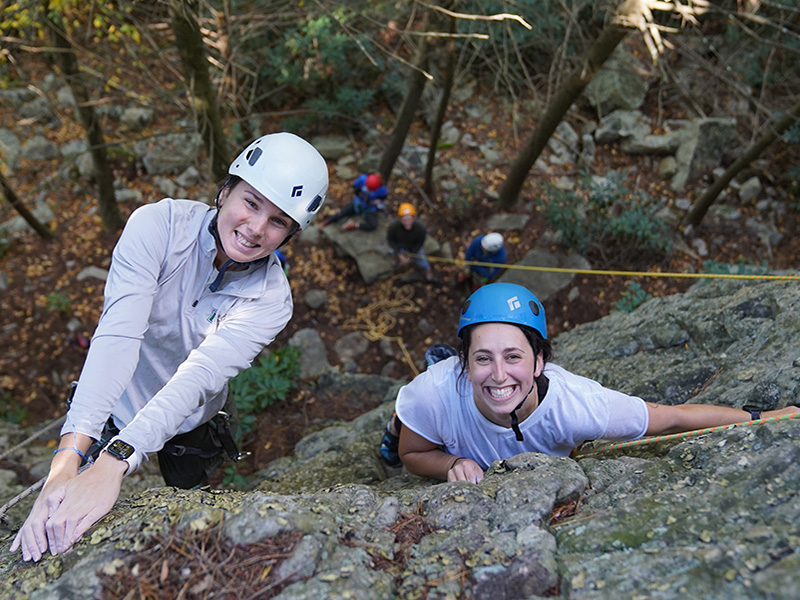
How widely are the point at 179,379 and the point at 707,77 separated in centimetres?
1109

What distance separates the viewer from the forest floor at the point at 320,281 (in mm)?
6832

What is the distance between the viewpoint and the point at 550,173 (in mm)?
9211

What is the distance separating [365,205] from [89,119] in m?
4.02

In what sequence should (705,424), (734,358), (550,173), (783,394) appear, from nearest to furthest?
(705,424) < (783,394) < (734,358) < (550,173)

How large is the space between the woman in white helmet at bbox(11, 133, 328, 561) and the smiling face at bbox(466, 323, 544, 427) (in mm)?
970

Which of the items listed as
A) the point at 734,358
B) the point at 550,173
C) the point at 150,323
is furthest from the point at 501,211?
the point at 150,323

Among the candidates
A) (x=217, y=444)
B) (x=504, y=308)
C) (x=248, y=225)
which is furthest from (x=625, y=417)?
(x=217, y=444)

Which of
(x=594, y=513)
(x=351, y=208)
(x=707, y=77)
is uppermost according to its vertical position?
(x=707, y=77)

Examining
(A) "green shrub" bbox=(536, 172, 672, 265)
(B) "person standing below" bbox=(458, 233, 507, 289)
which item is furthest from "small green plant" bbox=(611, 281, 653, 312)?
(B) "person standing below" bbox=(458, 233, 507, 289)

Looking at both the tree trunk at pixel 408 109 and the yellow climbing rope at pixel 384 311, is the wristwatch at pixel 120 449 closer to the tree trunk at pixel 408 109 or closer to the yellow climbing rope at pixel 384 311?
the yellow climbing rope at pixel 384 311

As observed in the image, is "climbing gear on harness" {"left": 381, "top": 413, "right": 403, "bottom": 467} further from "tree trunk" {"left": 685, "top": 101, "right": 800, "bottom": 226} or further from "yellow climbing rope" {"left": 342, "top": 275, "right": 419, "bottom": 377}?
"tree trunk" {"left": 685, "top": 101, "right": 800, "bottom": 226}

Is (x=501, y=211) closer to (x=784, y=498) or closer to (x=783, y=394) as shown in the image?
(x=783, y=394)

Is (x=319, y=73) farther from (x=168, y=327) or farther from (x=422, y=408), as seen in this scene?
(x=422, y=408)

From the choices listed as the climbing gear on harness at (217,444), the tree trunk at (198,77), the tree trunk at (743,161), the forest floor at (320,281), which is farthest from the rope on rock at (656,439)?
the tree trunk at (743,161)
